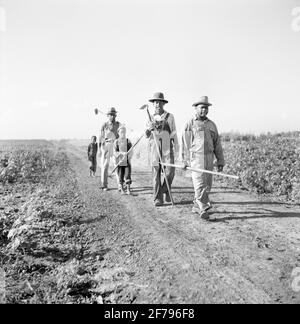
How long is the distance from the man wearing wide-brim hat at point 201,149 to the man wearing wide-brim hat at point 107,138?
152 inches

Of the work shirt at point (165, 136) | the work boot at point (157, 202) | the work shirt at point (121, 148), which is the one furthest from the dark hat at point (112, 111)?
the work boot at point (157, 202)

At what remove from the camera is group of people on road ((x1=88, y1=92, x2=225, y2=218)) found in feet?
22.4

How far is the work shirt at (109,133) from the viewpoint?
10.4 metres

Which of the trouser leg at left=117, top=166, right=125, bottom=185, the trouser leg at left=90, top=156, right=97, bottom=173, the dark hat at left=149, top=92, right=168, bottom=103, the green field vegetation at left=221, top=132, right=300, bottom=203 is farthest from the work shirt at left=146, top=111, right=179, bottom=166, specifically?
the trouser leg at left=90, top=156, right=97, bottom=173

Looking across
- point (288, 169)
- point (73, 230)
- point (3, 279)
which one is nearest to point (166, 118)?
point (73, 230)

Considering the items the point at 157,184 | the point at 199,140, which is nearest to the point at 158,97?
the point at 199,140

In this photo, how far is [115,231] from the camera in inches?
238

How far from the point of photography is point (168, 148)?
26.0 ft

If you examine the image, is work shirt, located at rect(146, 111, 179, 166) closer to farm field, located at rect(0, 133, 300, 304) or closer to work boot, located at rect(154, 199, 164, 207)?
work boot, located at rect(154, 199, 164, 207)

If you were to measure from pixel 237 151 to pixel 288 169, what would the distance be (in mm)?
3953

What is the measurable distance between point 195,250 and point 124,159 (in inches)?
203

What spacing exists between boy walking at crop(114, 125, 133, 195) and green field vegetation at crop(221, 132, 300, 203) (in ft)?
12.3
